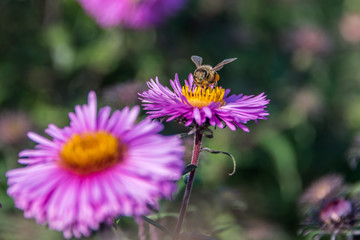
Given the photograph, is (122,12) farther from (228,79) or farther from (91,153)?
(91,153)

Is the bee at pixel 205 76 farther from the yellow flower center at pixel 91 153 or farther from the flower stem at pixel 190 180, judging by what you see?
the yellow flower center at pixel 91 153

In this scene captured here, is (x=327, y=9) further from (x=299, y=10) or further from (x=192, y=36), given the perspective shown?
(x=192, y=36)

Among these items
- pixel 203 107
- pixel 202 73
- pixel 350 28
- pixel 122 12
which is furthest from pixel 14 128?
pixel 350 28

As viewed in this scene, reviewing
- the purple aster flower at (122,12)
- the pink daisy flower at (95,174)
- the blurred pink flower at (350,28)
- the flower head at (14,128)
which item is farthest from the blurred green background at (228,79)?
the pink daisy flower at (95,174)

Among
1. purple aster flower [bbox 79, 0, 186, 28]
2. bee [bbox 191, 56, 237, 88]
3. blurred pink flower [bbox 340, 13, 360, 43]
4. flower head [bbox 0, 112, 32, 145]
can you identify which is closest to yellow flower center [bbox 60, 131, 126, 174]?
bee [bbox 191, 56, 237, 88]

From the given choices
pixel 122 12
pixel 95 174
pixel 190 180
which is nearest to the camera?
pixel 95 174

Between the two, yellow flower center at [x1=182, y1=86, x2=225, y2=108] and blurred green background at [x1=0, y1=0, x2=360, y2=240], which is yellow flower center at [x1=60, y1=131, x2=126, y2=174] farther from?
blurred green background at [x1=0, y1=0, x2=360, y2=240]
